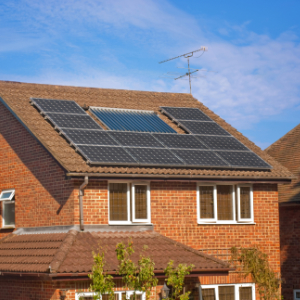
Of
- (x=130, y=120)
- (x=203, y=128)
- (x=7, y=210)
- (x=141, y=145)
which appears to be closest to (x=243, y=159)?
(x=203, y=128)

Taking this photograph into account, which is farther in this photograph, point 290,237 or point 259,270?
point 290,237

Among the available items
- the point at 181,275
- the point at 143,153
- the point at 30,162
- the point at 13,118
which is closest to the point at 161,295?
the point at 181,275

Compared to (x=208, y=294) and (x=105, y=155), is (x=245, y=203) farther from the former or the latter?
(x=105, y=155)

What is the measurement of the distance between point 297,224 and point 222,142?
18.2ft

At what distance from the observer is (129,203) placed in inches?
853

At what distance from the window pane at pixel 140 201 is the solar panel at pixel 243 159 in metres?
3.69

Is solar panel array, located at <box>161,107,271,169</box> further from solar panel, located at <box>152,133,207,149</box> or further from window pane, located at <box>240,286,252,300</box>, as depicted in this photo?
window pane, located at <box>240,286,252,300</box>

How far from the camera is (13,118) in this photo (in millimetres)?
24281

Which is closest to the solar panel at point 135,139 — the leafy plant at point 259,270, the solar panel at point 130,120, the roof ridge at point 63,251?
the solar panel at point 130,120

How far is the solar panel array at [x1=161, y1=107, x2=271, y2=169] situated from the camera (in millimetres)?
23781

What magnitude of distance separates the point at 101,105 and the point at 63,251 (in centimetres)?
939

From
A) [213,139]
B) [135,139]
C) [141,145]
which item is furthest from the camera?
[213,139]

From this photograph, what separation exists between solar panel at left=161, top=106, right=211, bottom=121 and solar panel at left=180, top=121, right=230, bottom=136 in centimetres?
55

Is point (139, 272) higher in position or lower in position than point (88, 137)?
lower
